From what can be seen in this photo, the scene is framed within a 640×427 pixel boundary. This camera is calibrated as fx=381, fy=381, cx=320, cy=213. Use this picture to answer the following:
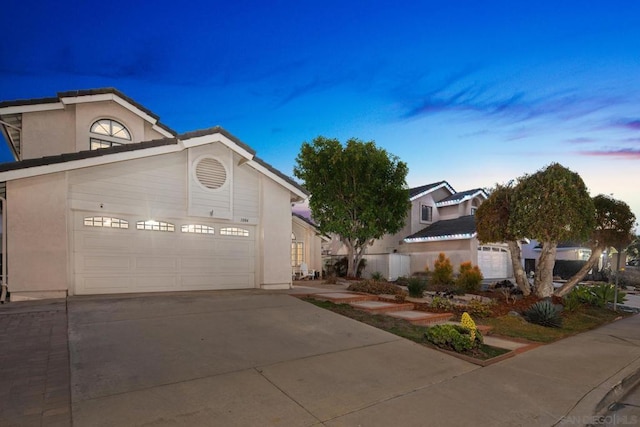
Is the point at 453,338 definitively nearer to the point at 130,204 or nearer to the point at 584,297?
the point at 130,204

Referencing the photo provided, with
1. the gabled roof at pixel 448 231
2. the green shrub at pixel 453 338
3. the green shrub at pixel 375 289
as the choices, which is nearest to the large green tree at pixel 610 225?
the green shrub at pixel 375 289

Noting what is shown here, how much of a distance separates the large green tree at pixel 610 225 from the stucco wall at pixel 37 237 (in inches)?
619

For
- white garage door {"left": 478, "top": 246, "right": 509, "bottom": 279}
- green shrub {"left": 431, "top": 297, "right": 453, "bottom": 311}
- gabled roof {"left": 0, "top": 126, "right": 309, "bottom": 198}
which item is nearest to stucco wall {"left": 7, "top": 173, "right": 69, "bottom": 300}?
gabled roof {"left": 0, "top": 126, "right": 309, "bottom": 198}

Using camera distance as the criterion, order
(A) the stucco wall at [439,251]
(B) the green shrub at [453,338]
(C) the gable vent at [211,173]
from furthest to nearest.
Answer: (A) the stucco wall at [439,251], (C) the gable vent at [211,173], (B) the green shrub at [453,338]

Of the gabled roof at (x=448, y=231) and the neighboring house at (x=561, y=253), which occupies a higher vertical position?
the gabled roof at (x=448, y=231)

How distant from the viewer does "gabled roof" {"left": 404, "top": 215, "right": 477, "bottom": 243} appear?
23578 millimetres

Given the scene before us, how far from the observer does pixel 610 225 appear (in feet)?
45.8

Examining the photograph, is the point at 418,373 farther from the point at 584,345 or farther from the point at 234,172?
the point at 234,172

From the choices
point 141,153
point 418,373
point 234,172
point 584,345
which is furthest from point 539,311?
point 141,153

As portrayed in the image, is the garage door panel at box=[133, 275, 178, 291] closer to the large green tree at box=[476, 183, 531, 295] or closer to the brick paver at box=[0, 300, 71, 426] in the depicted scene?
the brick paver at box=[0, 300, 71, 426]

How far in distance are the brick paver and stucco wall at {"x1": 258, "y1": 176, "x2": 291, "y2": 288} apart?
645 centimetres

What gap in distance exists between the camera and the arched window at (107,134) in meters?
13.7

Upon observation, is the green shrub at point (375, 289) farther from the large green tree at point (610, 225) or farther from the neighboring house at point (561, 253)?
the neighboring house at point (561, 253)

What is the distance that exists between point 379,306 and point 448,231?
15794 millimetres
